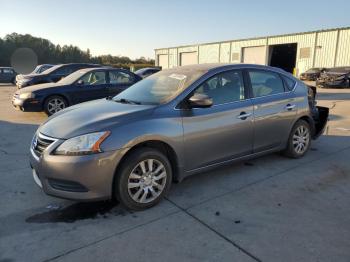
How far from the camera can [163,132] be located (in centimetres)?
346

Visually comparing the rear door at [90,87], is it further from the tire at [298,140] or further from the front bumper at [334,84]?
the front bumper at [334,84]

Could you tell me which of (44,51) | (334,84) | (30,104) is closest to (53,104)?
(30,104)

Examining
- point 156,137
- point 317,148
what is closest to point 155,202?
point 156,137

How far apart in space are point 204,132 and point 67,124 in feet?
5.22

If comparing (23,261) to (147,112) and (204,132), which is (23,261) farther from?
(204,132)

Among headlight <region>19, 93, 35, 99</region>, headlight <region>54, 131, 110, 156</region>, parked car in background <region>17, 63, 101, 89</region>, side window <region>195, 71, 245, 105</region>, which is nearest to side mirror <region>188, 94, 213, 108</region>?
side window <region>195, 71, 245, 105</region>

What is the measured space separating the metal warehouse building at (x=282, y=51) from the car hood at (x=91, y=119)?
31.9 metres

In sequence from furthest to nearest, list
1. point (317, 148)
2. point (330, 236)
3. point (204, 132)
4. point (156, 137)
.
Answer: point (317, 148) < point (204, 132) < point (156, 137) < point (330, 236)

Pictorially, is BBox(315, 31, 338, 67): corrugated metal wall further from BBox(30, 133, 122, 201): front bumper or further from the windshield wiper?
BBox(30, 133, 122, 201): front bumper

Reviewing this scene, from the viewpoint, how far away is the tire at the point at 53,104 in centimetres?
890

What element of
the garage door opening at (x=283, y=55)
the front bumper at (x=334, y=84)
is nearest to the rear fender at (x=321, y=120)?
the front bumper at (x=334, y=84)

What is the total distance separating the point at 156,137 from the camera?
3406mm

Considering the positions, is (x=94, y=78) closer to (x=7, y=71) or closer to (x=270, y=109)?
(x=270, y=109)

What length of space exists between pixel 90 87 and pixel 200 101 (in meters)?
6.32
